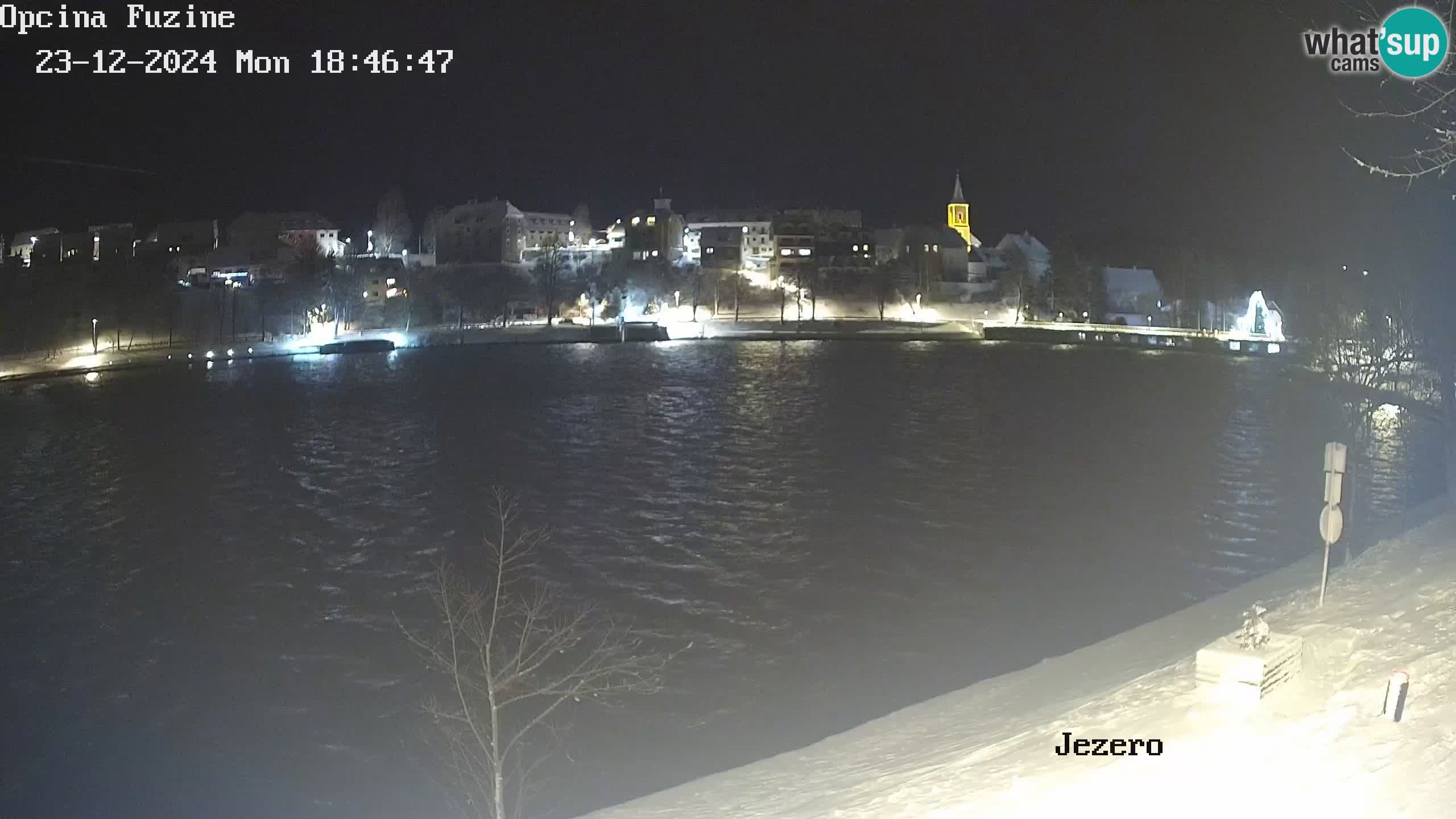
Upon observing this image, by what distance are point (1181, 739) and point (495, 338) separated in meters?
42.8

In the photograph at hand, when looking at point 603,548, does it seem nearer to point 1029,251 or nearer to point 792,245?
point 792,245

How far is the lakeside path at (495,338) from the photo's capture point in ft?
119

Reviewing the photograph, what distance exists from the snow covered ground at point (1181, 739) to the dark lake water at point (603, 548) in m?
1.58

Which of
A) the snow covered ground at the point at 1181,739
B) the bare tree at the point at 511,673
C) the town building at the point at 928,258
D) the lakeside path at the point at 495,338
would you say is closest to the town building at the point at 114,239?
the lakeside path at the point at 495,338

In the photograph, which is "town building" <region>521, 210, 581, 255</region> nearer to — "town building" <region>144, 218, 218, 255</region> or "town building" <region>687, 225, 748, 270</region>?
"town building" <region>687, 225, 748, 270</region>

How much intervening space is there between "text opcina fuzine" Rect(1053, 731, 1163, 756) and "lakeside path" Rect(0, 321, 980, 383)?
35874 mm

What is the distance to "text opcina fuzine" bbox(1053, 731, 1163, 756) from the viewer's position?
15.6ft

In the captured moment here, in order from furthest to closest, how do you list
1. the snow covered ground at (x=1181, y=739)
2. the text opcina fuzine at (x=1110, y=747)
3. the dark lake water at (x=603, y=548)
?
the dark lake water at (x=603, y=548) < the text opcina fuzine at (x=1110, y=747) < the snow covered ground at (x=1181, y=739)

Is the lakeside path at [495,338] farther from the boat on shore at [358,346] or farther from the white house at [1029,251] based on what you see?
the white house at [1029,251]

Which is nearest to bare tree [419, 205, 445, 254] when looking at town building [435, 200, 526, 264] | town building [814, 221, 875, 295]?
town building [435, 200, 526, 264]

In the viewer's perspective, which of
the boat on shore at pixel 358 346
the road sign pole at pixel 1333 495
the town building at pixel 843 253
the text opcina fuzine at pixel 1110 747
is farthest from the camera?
the town building at pixel 843 253

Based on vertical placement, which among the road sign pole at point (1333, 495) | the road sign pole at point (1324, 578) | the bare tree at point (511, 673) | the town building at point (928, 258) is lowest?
the bare tree at point (511, 673)

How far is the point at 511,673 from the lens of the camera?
9391mm

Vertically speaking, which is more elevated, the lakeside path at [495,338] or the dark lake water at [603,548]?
the lakeside path at [495,338]
